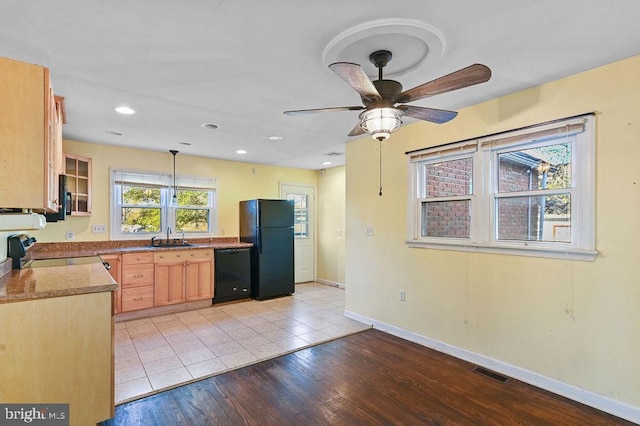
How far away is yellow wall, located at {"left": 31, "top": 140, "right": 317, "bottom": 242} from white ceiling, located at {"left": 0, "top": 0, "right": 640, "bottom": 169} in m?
1.52

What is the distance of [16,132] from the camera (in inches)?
62.9

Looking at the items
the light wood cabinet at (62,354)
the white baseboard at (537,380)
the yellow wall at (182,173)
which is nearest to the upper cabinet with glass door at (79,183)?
the yellow wall at (182,173)

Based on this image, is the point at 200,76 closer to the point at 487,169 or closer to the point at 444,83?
the point at 444,83

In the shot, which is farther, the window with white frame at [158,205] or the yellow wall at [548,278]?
the window with white frame at [158,205]

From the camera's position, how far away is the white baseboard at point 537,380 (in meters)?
2.17

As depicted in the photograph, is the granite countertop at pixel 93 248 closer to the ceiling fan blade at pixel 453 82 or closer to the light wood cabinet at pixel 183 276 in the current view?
the light wood cabinet at pixel 183 276

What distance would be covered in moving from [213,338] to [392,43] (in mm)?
3239

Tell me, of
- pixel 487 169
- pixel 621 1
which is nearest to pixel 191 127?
pixel 487 169

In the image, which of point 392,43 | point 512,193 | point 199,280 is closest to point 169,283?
point 199,280

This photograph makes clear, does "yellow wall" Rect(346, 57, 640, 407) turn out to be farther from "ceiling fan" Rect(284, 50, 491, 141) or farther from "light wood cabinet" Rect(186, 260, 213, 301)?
"light wood cabinet" Rect(186, 260, 213, 301)

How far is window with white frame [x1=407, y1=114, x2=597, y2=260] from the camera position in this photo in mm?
2389

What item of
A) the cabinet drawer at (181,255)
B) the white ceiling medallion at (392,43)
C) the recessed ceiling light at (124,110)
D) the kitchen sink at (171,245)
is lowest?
the cabinet drawer at (181,255)

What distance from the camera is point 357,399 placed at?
2383mm

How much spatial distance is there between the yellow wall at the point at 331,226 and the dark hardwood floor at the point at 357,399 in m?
3.24
